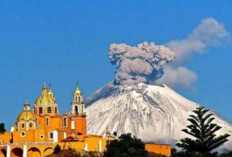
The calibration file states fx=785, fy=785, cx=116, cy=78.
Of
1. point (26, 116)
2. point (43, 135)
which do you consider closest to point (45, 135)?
point (43, 135)

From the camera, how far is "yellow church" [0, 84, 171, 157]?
106m

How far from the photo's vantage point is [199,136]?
2451 inches

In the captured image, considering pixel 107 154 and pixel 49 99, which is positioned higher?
pixel 49 99

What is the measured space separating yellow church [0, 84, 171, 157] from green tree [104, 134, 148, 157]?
166 inches

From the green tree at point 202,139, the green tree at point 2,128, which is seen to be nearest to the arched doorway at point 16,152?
the green tree at point 2,128

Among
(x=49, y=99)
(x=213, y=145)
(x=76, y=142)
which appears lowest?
(x=213, y=145)

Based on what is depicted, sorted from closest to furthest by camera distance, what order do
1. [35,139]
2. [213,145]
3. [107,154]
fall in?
[213,145], [107,154], [35,139]

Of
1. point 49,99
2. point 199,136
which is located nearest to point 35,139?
point 49,99

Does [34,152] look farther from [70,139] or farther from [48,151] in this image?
[70,139]

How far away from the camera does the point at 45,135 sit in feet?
352

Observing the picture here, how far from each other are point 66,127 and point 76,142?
1071 cm

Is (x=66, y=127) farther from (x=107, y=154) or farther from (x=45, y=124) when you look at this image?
(x=107, y=154)

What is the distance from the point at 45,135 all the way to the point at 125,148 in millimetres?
13586

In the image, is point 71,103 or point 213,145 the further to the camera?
point 71,103
